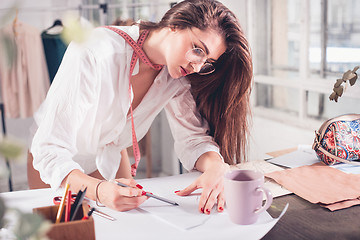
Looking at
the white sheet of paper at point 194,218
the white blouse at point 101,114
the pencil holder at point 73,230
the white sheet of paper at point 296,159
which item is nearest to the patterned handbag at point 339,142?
the white sheet of paper at point 296,159

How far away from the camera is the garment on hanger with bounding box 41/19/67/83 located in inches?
106

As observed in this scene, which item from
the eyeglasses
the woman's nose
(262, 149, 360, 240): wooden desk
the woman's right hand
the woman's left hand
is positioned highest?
the eyeglasses

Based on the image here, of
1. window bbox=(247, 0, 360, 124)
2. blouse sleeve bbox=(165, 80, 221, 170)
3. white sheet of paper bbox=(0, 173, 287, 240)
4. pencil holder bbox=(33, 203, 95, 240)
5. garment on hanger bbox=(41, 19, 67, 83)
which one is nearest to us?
pencil holder bbox=(33, 203, 95, 240)

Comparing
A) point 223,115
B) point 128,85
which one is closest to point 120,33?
point 128,85

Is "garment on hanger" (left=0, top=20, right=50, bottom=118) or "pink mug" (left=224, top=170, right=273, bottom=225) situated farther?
"garment on hanger" (left=0, top=20, right=50, bottom=118)

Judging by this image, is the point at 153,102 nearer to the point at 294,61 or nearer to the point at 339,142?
the point at 339,142

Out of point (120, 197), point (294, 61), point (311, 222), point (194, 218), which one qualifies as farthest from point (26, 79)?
point (311, 222)

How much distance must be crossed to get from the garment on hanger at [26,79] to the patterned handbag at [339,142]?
2.11 meters

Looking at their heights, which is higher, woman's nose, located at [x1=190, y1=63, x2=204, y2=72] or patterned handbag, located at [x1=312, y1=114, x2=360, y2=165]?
woman's nose, located at [x1=190, y1=63, x2=204, y2=72]

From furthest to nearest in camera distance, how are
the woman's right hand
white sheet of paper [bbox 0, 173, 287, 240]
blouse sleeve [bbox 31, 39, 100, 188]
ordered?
blouse sleeve [bbox 31, 39, 100, 188] < the woman's right hand < white sheet of paper [bbox 0, 173, 287, 240]

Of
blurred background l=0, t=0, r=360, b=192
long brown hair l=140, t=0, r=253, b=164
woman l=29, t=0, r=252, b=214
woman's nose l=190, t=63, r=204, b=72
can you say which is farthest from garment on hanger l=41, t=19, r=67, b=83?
woman's nose l=190, t=63, r=204, b=72

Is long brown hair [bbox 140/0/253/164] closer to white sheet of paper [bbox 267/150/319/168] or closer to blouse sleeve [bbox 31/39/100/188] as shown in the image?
white sheet of paper [bbox 267/150/319/168]

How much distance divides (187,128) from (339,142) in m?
0.50

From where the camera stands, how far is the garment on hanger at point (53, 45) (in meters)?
2.69
